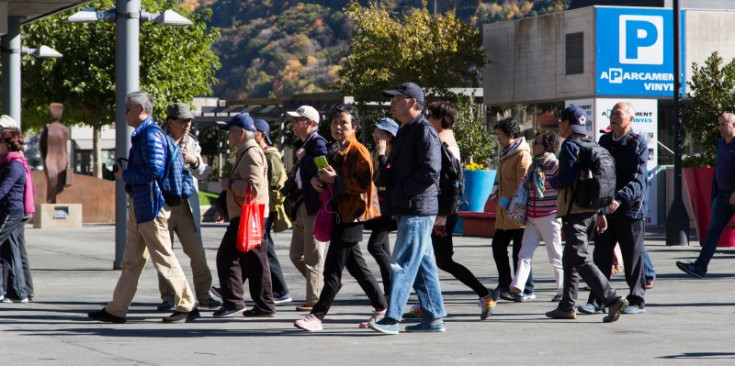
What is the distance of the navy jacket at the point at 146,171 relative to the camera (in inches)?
359

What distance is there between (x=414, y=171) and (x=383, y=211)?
1.28ft

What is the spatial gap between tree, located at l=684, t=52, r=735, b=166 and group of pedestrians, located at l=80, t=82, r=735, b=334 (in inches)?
654

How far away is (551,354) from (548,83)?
853 inches

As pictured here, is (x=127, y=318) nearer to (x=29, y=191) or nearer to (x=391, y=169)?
(x=29, y=191)

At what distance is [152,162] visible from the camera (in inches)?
359

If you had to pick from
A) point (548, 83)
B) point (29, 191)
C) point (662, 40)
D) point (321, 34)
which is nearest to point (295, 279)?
point (29, 191)

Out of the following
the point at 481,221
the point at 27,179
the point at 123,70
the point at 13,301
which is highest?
the point at 123,70

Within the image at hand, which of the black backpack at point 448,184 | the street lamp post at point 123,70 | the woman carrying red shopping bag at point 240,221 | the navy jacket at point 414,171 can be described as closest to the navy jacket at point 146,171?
the woman carrying red shopping bag at point 240,221

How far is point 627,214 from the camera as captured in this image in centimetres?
989

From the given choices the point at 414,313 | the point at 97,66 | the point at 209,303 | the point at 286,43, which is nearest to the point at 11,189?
the point at 209,303

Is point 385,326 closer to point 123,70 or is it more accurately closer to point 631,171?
point 631,171

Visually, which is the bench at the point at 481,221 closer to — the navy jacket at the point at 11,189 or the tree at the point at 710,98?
the tree at the point at 710,98

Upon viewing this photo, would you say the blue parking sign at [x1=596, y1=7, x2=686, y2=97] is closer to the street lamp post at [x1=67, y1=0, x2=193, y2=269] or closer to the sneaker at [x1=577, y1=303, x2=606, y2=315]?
the street lamp post at [x1=67, y1=0, x2=193, y2=269]

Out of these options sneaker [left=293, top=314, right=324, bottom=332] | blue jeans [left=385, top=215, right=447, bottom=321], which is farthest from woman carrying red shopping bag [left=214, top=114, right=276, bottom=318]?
blue jeans [left=385, top=215, right=447, bottom=321]
